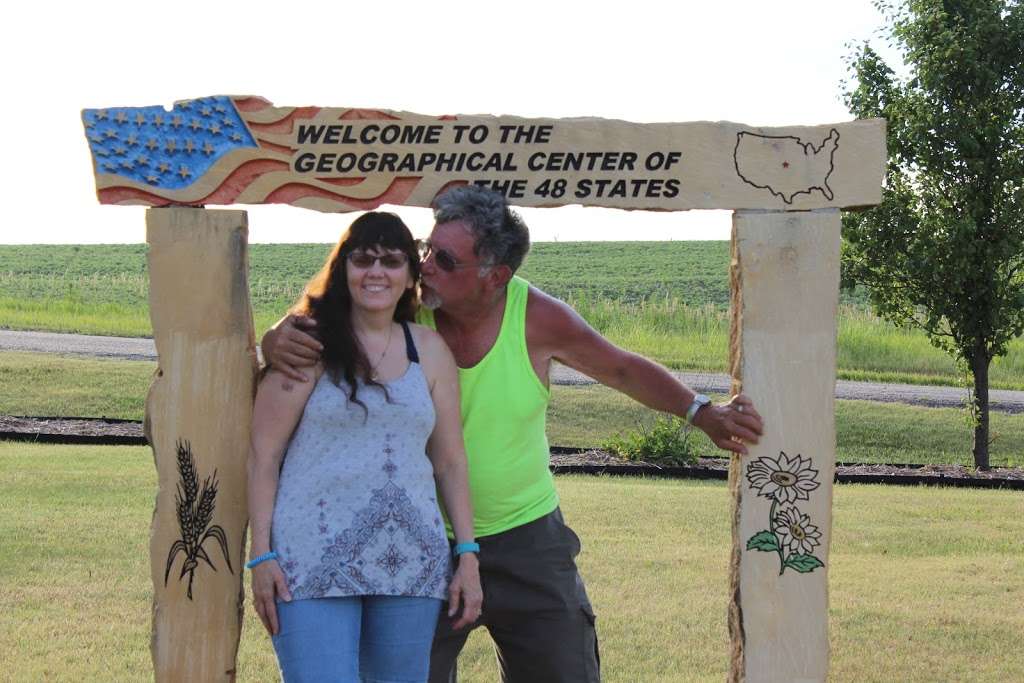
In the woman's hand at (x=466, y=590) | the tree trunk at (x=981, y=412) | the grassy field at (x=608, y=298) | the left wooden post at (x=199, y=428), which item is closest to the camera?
the woman's hand at (x=466, y=590)

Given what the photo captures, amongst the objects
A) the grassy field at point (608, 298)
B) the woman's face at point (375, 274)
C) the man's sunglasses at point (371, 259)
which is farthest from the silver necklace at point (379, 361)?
the grassy field at point (608, 298)

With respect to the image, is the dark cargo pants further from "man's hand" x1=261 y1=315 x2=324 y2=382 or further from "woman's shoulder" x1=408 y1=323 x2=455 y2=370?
"man's hand" x1=261 y1=315 x2=324 y2=382

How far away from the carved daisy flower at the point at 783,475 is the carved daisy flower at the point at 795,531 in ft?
0.25

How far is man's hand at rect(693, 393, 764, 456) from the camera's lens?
14.7ft

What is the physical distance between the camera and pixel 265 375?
3.84 metres

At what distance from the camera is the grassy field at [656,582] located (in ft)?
22.3

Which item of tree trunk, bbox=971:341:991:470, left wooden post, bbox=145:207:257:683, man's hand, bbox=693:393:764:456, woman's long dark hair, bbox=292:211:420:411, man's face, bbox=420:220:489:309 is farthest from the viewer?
tree trunk, bbox=971:341:991:470

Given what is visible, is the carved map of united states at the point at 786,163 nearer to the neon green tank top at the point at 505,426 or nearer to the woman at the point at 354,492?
the neon green tank top at the point at 505,426

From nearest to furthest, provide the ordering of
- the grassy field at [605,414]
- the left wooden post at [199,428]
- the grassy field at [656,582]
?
the left wooden post at [199,428] < the grassy field at [656,582] < the grassy field at [605,414]

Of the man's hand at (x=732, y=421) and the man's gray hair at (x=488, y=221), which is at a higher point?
the man's gray hair at (x=488, y=221)

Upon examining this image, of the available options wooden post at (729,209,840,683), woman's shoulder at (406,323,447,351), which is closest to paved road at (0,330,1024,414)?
wooden post at (729,209,840,683)

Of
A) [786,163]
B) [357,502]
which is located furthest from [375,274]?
[786,163]

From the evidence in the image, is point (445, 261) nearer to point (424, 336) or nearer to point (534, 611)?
point (424, 336)

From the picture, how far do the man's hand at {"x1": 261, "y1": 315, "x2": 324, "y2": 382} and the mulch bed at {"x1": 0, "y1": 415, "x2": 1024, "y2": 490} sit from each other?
31.1 feet
